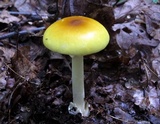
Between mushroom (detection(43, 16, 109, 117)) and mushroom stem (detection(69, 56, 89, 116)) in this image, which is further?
mushroom stem (detection(69, 56, 89, 116))

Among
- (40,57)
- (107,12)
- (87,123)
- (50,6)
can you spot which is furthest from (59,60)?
(50,6)

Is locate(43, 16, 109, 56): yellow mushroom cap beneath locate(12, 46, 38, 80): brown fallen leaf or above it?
above

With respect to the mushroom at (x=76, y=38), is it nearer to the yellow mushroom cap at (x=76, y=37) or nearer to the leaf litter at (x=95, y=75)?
the yellow mushroom cap at (x=76, y=37)

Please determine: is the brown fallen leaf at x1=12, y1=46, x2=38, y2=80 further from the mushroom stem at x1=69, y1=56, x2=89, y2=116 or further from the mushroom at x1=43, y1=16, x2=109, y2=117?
the mushroom at x1=43, y1=16, x2=109, y2=117

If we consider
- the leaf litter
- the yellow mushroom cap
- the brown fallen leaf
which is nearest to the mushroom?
the yellow mushroom cap

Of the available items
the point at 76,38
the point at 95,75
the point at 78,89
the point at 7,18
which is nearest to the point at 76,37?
the point at 76,38

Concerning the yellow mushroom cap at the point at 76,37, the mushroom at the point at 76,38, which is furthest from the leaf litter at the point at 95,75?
the yellow mushroom cap at the point at 76,37

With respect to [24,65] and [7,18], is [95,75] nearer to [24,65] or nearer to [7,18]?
[24,65]
